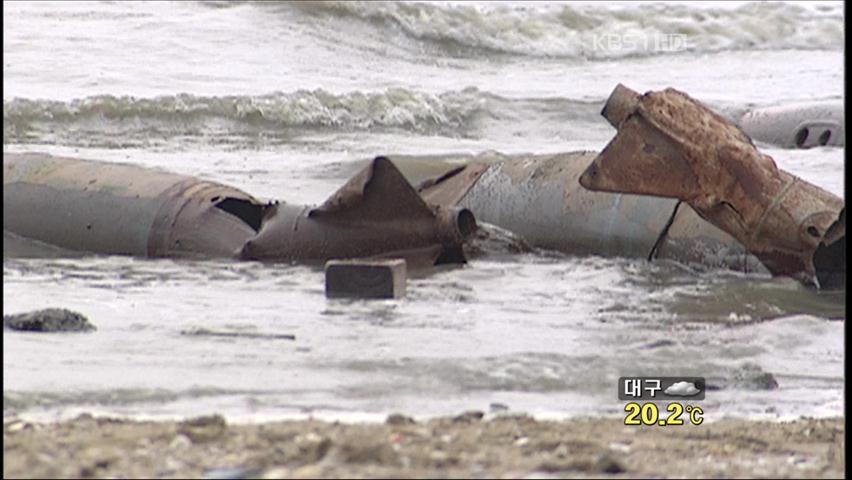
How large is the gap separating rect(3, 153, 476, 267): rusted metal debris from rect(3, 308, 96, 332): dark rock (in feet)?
5.32

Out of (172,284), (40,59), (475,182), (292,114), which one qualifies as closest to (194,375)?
(172,284)

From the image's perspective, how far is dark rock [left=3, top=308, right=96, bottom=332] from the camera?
4820mm

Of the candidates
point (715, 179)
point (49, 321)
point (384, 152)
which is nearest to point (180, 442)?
point (49, 321)

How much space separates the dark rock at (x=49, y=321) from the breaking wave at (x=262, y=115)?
5358 mm

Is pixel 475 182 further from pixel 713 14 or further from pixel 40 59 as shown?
pixel 713 14

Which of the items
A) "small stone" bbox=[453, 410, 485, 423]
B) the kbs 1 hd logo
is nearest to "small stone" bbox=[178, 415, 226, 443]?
"small stone" bbox=[453, 410, 485, 423]

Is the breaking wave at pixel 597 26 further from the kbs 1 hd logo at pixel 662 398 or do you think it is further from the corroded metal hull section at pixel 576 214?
the kbs 1 hd logo at pixel 662 398

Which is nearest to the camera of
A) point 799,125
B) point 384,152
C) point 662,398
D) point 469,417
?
point 469,417

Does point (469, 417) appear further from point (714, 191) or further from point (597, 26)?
point (597, 26)

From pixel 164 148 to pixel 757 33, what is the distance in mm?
10635

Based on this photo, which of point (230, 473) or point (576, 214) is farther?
point (576, 214)

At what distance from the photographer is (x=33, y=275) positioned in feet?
20.0

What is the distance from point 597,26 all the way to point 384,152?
29.3 feet

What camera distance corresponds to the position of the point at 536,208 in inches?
278
